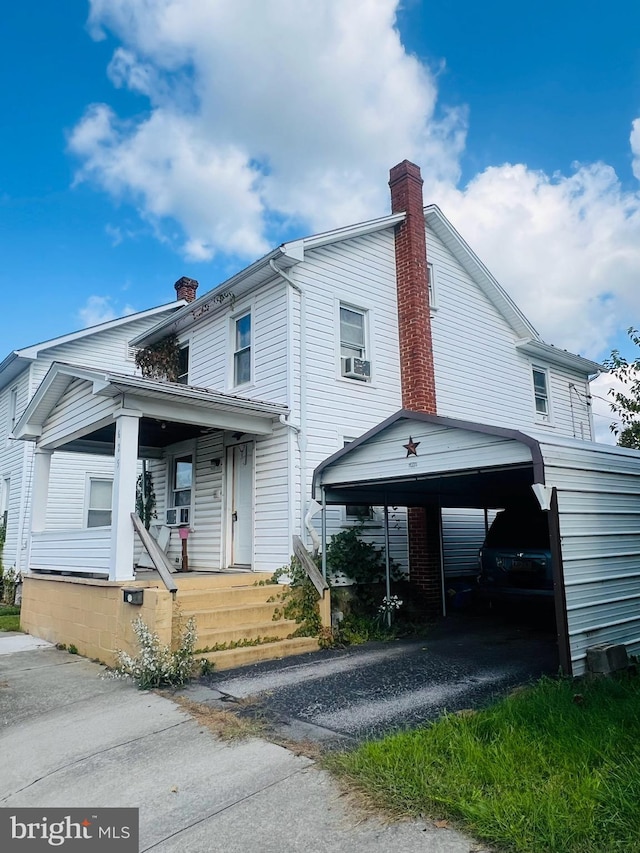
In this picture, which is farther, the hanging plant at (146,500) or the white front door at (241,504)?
the hanging plant at (146,500)

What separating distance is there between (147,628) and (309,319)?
251 inches

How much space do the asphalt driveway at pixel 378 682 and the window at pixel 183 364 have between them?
8.13m

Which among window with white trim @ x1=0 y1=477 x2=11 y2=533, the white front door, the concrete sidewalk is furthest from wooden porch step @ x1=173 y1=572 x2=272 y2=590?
window with white trim @ x1=0 y1=477 x2=11 y2=533

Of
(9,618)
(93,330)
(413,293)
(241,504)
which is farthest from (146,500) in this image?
(413,293)

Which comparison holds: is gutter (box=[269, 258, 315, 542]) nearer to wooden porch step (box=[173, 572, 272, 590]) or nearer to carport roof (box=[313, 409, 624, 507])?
carport roof (box=[313, 409, 624, 507])

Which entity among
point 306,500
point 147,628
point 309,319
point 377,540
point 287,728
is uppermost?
point 309,319

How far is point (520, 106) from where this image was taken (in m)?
12.7

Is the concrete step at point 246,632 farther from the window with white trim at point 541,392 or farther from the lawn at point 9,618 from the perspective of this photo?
the window with white trim at point 541,392

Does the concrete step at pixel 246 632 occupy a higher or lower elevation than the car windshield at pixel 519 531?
lower

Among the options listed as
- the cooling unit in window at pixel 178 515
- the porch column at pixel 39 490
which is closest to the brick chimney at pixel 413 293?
the cooling unit in window at pixel 178 515

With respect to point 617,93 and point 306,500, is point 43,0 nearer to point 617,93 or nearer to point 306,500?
point 306,500

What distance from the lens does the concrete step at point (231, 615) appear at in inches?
313

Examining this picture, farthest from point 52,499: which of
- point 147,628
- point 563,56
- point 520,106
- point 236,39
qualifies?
point 563,56

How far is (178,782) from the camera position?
4.09m
